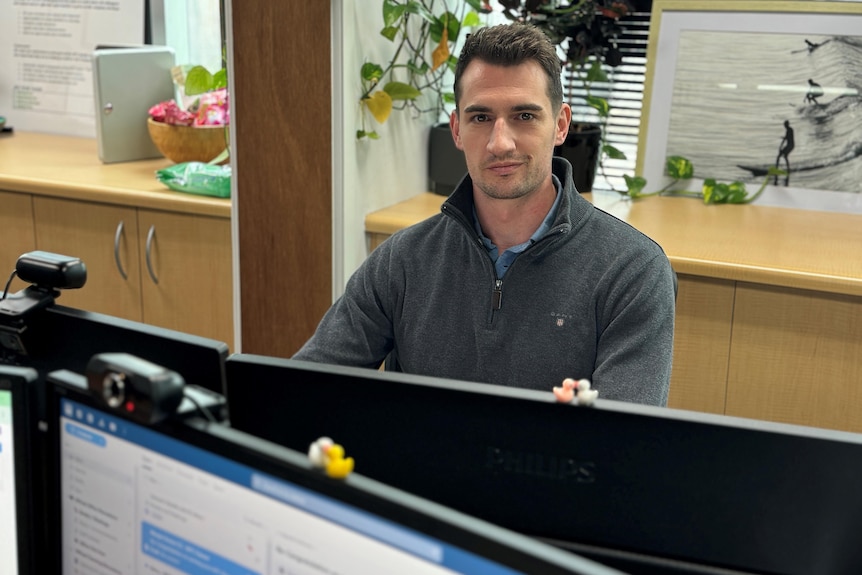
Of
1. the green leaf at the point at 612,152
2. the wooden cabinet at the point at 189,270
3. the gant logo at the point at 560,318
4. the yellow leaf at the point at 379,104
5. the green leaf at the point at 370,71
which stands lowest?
the wooden cabinet at the point at 189,270

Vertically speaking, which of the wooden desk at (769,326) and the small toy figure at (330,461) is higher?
the small toy figure at (330,461)

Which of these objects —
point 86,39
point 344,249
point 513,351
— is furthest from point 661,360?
point 86,39

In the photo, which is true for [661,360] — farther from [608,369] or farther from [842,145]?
[842,145]

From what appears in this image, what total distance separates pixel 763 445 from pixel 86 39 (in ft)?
10.5

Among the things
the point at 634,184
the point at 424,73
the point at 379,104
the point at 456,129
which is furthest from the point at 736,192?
the point at 456,129

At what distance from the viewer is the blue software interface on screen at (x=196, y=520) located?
2.15 ft

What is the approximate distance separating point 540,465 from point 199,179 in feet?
6.73

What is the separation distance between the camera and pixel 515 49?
1.69 m

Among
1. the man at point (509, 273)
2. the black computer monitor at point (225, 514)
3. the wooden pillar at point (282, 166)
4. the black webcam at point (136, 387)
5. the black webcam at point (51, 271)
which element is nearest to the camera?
the black computer monitor at point (225, 514)

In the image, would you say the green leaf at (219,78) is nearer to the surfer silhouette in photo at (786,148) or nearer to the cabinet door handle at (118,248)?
the cabinet door handle at (118,248)

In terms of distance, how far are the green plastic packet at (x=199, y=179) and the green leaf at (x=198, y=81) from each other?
0.22m

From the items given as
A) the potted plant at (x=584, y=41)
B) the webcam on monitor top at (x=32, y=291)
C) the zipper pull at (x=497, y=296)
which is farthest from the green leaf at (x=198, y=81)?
the webcam on monitor top at (x=32, y=291)

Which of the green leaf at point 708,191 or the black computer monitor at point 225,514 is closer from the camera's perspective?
the black computer monitor at point 225,514

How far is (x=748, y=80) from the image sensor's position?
2.66 meters
